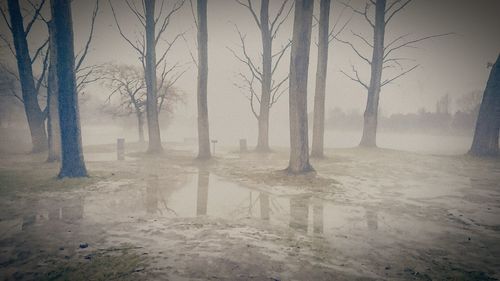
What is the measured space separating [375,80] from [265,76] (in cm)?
826

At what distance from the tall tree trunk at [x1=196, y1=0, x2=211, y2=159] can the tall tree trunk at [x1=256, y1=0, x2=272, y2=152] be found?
495 centimetres

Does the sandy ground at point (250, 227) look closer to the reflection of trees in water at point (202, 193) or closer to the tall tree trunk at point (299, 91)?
the reflection of trees in water at point (202, 193)

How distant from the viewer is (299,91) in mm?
10180

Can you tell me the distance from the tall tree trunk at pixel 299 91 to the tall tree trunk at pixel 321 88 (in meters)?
5.19

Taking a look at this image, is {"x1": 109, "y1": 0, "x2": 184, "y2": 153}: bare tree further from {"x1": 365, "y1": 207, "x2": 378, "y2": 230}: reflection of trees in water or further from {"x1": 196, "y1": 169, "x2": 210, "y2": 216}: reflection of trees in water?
{"x1": 365, "y1": 207, "x2": 378, "y2": 230}: reflection of trees in water

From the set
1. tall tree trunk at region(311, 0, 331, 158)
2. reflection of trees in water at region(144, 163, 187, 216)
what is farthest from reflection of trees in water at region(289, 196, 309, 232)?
tall tree trunk at region(311, 0, 331, 158)

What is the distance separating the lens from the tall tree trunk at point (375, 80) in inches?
762

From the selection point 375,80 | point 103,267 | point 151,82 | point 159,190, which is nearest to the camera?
point 103,267

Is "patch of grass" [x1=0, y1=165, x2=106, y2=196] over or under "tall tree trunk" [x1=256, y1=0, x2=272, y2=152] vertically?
under

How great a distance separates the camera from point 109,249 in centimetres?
427

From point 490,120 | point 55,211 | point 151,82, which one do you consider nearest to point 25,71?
point 151,82

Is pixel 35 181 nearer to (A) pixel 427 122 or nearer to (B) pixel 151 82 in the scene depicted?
(B) pixel 151 82

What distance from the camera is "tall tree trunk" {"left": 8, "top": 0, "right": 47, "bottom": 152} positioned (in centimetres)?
1636

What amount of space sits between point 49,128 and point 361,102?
408 ft
